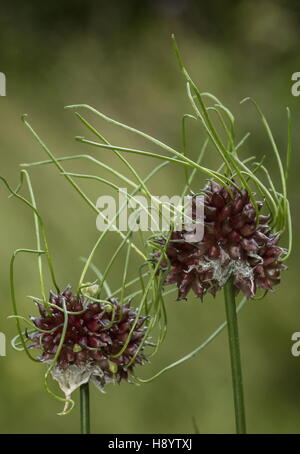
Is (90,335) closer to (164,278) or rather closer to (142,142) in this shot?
(164,278)

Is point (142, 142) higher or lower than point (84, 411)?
higher

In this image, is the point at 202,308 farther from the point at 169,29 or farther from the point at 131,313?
the point at 131,313

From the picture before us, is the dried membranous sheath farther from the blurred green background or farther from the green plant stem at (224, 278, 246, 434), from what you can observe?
the blurred green background

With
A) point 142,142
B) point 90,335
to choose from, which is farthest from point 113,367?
point 142,142

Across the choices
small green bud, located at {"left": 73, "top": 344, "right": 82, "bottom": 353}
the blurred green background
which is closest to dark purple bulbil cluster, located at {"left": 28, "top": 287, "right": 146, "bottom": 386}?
small green bud, located at {"left": 73, "top": 344, "right": 82, "bottom": 353}

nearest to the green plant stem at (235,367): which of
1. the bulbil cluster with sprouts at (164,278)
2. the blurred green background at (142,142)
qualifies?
the bulbil cluster with sprouts at (164,278)

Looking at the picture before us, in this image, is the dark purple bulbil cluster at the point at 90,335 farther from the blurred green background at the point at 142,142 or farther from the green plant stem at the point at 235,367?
the blurred green background at the point at 142,142
